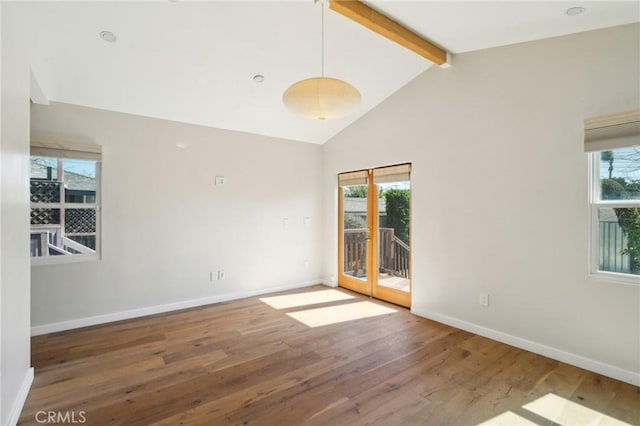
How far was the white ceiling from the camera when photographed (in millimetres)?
2352

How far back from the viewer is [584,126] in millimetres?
2527

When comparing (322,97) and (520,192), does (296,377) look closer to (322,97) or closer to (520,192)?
(322,97)

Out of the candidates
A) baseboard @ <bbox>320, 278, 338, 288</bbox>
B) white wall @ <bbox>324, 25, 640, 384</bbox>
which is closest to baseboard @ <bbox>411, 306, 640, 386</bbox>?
white wall @ <bbox>324, 25, 640, 384</bbox>

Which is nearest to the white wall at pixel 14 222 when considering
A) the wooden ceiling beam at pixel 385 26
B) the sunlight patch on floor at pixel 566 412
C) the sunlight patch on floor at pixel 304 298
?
the wooden ceiling beam at pixel 385 26

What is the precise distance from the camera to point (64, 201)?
11.1ft

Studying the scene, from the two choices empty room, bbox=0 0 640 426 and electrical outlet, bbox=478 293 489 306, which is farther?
electrical outlet, bbox=478 293 489 306

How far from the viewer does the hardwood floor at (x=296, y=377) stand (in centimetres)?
199

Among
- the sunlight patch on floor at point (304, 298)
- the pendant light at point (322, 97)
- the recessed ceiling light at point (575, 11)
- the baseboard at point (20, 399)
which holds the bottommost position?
the sunlight patch on floor at point (304, 298)

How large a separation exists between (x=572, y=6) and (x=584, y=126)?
938mm

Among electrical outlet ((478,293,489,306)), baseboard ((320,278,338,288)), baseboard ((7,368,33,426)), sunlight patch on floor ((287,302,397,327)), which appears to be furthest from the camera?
baseboard ((320,278,338,288))

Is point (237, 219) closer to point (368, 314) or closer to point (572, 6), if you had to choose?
point (368, 314)

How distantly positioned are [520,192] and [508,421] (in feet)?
6.58

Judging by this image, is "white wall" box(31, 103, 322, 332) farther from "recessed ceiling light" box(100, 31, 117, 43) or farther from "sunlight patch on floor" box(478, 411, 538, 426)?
"sunlight patch on floor" box(478, 411, 538, 426)

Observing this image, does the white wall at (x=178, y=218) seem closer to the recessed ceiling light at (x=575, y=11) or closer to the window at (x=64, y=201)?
the window at (x=64, y=201)
